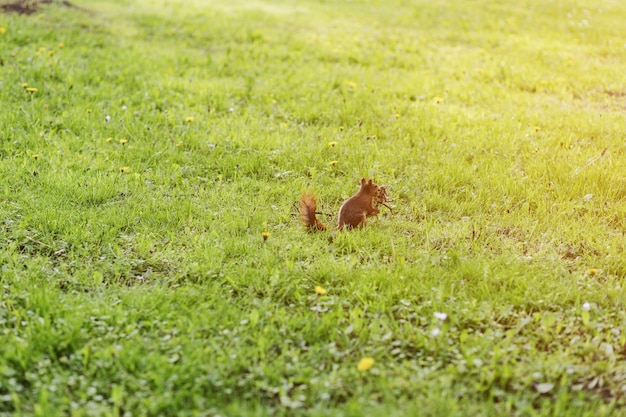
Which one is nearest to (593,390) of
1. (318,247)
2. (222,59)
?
(318,247)

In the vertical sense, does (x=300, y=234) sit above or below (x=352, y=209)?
below

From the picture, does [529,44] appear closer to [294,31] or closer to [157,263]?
[294,31]

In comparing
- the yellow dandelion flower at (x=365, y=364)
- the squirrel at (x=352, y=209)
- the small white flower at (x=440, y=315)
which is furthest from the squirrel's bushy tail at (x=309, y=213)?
the yellow dandelion flower at (x=365, y=364)

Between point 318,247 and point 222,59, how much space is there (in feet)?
14.3

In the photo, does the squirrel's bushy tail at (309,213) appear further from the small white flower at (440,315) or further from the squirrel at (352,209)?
the small white flower at (440,315)

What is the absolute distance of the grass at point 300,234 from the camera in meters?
2.67

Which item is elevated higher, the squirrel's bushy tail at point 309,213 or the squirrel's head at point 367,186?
the squirrel's head at point 367,186

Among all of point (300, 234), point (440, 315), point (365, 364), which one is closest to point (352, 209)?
point (300, 234)

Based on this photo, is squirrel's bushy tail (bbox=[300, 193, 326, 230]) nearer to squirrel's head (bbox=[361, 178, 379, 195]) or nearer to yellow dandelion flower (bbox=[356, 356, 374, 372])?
squirrel's head (bbox=[361, 178, 379, 195])

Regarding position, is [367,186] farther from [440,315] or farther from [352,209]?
[440,315]

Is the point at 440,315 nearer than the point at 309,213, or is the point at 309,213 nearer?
the point at 440,315

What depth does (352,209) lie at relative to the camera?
153 inches

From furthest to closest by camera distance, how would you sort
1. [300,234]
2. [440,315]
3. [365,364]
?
1. [300,234]
2. [440,315]
3. [365,364]

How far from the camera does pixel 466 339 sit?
9.54 ft
